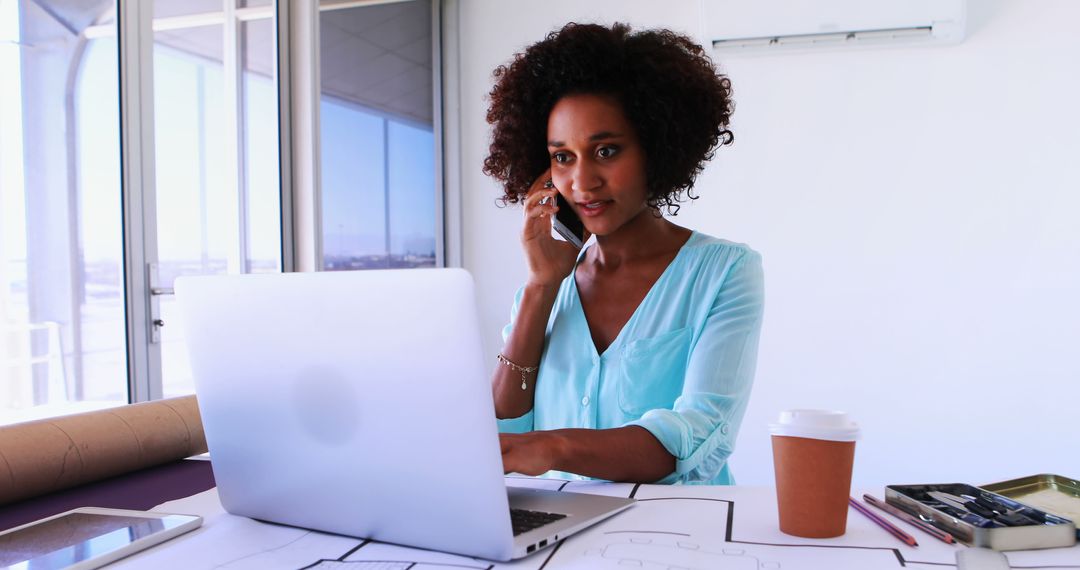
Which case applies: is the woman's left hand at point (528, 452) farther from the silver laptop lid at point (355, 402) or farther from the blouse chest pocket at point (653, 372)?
the blouse chest pocket at point (653, 372)

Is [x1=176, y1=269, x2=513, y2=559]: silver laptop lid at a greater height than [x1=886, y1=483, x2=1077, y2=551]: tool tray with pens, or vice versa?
[x1=176, y1=269, x2=513, y2=559]: silver laptop lid

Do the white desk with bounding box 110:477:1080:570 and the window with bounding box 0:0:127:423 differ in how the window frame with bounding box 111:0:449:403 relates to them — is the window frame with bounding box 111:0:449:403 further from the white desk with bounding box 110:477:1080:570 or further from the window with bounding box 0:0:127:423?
the white desk with bounding box 110:477:1080:570

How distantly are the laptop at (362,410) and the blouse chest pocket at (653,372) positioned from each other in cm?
46

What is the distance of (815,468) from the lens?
0.74 meters

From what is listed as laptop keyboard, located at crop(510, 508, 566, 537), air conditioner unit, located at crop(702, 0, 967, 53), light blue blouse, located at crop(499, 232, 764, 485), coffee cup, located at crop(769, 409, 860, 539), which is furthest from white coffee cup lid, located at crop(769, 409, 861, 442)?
air conditioner unit, located at crop(702, 0, 967, 53)

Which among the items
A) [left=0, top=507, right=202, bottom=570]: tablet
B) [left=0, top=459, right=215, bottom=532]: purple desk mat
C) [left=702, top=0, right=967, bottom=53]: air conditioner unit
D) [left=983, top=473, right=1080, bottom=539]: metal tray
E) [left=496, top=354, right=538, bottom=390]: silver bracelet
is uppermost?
[left=702, top=0, right=967, bottom=53]: air conditioner unit

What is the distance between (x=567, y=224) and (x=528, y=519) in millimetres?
824

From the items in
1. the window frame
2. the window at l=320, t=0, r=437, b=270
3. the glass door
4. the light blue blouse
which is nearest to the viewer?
the light blue blouse

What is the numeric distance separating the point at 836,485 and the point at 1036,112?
2601 millimetres

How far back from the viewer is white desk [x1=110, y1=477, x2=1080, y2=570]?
685 millimetres

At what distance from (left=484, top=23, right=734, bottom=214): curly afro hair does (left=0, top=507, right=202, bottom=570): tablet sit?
0.92 meters

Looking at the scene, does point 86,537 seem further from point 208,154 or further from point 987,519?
point 208,154

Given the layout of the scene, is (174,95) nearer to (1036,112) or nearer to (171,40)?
(171,40)

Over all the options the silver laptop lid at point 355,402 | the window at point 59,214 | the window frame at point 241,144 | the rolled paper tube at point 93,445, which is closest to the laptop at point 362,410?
the silver laptop lid at point 355,402
